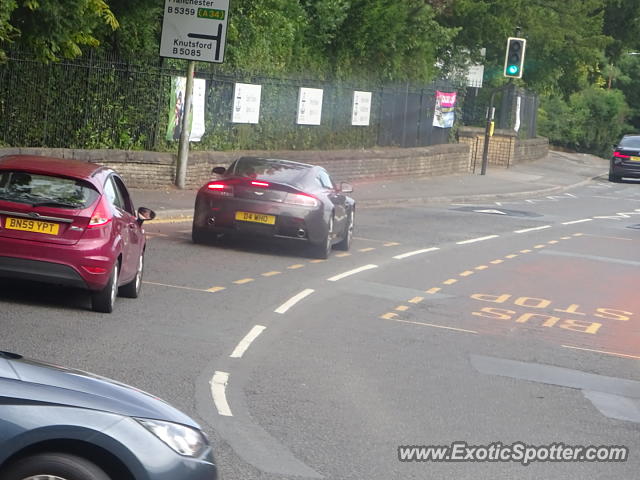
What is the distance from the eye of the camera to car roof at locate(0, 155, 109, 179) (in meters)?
11.5

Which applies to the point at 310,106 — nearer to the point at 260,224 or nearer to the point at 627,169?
the point at 260,224

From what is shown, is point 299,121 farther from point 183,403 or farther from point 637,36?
point 637,36

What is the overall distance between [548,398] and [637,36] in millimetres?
62777

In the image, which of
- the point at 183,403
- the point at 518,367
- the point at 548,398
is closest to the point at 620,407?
the point at 548,398

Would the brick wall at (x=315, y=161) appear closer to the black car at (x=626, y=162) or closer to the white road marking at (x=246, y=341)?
the black car at (x=626, y=162)

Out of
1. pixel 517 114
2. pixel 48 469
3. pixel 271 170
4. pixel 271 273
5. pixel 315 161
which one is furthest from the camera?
pixel 517 114

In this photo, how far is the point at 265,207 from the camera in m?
17.4

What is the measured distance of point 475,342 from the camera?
1223 centimetres

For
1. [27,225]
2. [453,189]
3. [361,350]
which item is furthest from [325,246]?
[453,189]

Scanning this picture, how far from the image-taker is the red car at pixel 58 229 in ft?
37.1

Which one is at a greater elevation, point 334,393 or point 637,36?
point 637,36

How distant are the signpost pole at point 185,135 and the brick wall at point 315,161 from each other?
1.14 ft

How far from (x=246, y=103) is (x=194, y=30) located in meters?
5.41

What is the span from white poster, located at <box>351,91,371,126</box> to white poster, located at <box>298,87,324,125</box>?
2.37 metres
